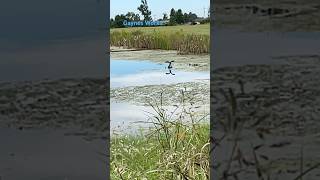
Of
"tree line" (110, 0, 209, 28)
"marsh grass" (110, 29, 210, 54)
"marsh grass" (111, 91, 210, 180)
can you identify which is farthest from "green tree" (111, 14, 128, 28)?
"marsh grass" (110, 29, 210, 54)

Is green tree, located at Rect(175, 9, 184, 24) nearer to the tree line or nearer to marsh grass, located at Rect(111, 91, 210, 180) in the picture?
the tree line

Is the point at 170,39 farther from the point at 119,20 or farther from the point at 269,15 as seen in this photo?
the point at 269,15

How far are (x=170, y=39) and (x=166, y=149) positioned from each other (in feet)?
5.75

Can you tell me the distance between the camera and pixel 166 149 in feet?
5.60

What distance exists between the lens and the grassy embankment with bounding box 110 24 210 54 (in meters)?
3.12

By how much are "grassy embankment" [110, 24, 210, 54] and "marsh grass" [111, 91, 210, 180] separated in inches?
46.2

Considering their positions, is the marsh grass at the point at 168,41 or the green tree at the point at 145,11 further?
the marsh grass at the point at 168,41

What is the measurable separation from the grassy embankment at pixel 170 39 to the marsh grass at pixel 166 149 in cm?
117

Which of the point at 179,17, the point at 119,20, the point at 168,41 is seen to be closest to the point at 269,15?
the point at 119,20

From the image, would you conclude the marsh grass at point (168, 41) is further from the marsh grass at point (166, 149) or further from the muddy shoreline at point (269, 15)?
the muddy shoreline at point (269, 15)

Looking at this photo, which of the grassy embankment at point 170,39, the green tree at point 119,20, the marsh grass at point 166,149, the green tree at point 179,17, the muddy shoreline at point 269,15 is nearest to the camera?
the muddy shoreline at point 269,15

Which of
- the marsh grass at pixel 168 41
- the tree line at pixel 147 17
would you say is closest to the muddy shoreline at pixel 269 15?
the tree line at pixel 147 17

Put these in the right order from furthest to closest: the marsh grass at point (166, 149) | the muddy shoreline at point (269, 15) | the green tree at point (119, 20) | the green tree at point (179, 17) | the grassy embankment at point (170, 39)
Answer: the grassy embankment at point (170, 39)
the green tree at point (179, 17)
the green tree at point (119, 20)
the marsh grass at point (166, 149)
the muddy shoreline at point (269, 15)

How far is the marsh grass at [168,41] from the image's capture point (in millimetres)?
3148
